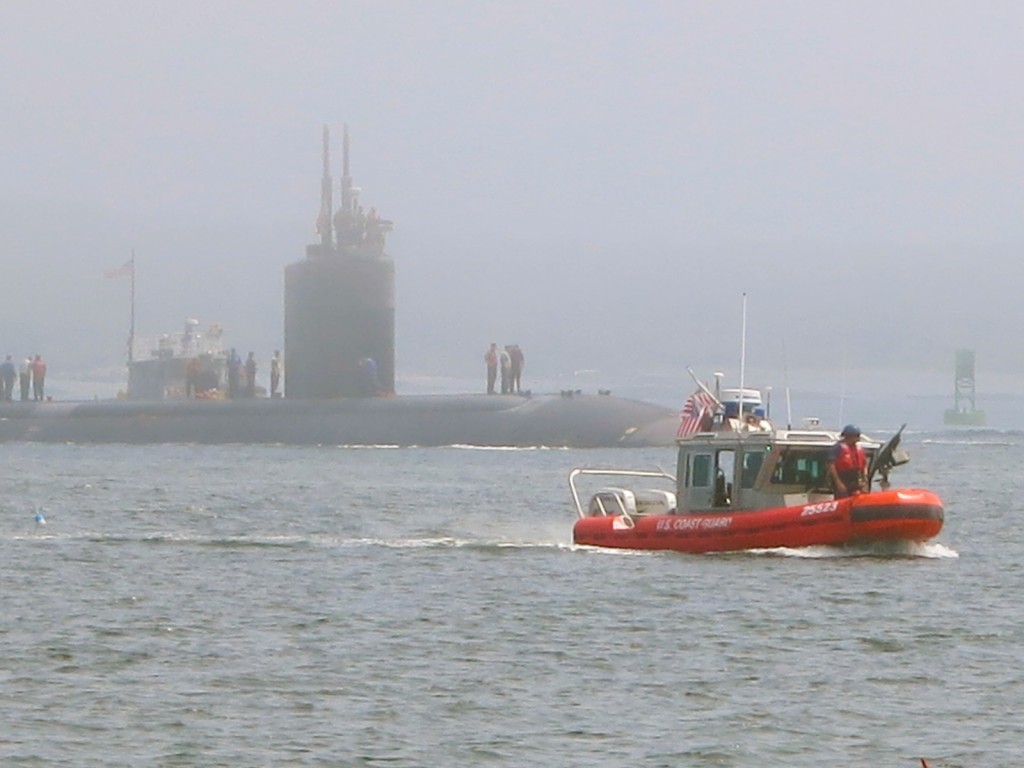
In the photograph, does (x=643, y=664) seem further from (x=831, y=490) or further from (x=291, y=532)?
(x=291, y=532)

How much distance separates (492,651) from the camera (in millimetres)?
27203

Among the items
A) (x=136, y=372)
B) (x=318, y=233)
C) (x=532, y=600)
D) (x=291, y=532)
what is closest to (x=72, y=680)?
(x=532, y=600)

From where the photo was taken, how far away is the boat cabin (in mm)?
36219

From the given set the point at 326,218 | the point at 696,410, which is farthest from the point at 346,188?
the point at 696,410

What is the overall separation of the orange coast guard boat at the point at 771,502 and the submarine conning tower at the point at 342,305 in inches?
2319

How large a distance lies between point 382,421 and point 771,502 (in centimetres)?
6153

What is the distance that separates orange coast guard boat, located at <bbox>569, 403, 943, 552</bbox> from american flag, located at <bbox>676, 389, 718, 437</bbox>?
0.33m

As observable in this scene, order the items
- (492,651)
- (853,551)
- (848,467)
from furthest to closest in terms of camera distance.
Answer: (853,551) → (848,467) → (492,651)

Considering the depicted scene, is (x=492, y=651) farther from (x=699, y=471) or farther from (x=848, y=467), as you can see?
(x=699, y=471)

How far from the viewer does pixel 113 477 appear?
72.3m

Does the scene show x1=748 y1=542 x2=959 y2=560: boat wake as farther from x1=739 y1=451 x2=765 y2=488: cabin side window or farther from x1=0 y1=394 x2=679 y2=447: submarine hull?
x1=0 y1=394 x2=679 y2=447: submarine hull

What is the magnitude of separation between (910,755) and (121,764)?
24.8 feet

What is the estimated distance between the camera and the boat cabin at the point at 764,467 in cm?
3622

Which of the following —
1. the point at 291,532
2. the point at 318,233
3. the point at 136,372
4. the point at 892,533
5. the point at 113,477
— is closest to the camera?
the point at 892,533
